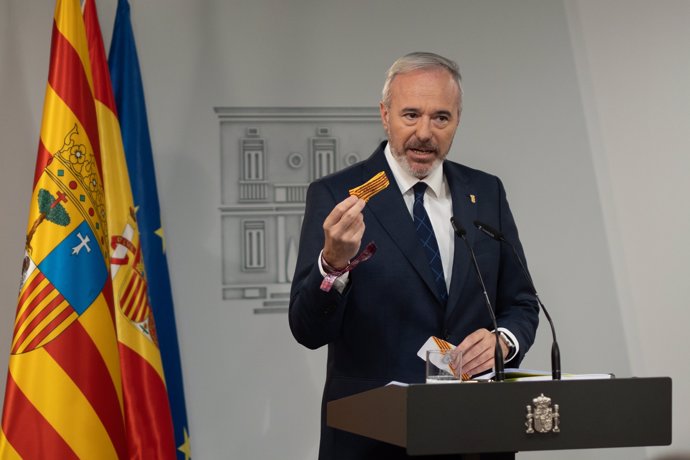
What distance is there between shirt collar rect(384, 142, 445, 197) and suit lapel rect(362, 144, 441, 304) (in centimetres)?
4

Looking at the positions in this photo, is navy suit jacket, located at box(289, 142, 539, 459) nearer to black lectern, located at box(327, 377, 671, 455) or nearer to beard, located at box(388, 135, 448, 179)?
beard, located at box(388, 135, 448, 179)

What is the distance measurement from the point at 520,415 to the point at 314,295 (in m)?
0.62

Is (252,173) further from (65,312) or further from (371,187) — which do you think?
(371,187)

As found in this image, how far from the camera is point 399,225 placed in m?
2.42

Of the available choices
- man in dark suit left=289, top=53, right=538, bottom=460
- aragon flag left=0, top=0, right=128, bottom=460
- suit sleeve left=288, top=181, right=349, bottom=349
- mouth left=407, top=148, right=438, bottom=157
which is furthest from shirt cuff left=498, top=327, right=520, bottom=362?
aragon flag left=0, top=0, right=128, bottom=460

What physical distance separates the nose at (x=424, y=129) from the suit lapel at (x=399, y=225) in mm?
136

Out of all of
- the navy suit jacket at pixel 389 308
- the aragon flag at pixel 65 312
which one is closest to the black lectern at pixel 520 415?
the navy suit jacket at pixel 389 308

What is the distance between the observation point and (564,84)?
4.50 meters

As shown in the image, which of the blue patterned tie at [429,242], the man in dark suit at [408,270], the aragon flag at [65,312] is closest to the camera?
the man in dark suit at [408,270]

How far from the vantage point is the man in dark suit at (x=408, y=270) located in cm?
229

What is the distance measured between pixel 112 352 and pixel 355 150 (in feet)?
4.91

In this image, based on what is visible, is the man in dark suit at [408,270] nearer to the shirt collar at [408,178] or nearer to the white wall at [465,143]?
the shirt collar at [408,178]

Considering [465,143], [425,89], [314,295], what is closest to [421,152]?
[425,89]

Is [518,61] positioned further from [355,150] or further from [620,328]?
[620,328]
